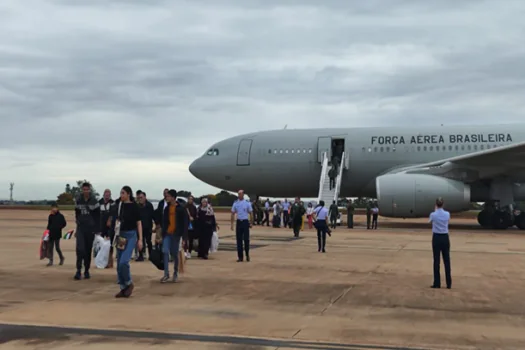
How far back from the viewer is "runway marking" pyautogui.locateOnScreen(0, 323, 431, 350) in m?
4.80

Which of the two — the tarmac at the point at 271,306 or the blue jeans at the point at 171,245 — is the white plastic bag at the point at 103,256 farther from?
the blue jeans at the point at 171,245

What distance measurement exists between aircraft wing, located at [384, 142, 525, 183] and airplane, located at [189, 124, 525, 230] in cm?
4

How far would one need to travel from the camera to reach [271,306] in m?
6.59

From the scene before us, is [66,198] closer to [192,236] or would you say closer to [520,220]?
[520,220]

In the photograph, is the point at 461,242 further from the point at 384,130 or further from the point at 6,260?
the point at 6,260

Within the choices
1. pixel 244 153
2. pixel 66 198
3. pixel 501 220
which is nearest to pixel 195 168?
pixel 244 153

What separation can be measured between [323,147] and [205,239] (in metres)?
13.9

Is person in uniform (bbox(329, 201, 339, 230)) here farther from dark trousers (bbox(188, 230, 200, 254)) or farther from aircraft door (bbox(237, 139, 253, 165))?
dark trousers (bbox(188, 230, 200, 254))

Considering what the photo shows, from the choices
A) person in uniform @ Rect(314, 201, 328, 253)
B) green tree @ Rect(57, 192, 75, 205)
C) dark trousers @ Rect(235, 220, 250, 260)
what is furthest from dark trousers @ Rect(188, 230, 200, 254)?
green tree @ Rect(57, 192, 75, 205)

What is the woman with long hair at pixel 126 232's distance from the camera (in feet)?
23.7

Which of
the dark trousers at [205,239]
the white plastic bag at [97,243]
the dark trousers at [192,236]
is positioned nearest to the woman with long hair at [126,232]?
the white plastic bag at [97,243]

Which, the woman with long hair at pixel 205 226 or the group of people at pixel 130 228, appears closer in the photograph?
the group of people at pixel 130 228

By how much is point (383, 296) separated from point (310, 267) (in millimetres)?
3075

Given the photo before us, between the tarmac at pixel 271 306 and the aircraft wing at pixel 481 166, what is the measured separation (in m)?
9.85
